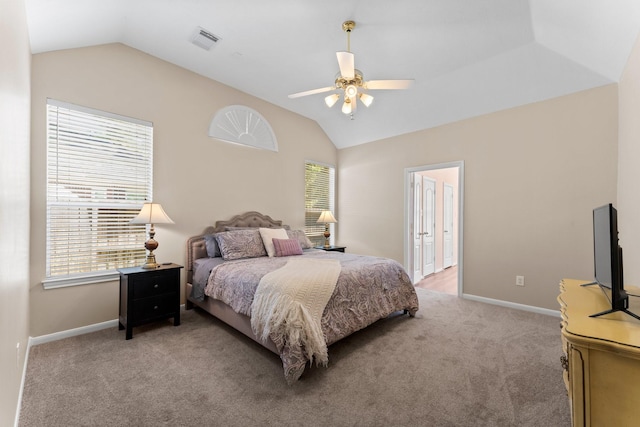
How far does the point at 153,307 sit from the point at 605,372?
337 centimetres

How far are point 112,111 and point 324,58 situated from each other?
2439mm

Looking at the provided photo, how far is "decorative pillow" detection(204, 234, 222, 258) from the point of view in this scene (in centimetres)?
354

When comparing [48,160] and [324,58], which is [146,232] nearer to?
[48,160]

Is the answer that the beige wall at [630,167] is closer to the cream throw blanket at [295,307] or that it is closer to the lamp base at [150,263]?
the cream throw blanket at [295,307]

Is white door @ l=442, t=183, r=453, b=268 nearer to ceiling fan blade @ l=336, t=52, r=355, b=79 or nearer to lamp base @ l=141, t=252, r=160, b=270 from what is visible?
ceiling fan blade @ l=336, t=52, r=355, b=79

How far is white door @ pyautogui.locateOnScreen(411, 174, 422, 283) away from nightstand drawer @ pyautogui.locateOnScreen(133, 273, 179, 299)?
3741 millimetres

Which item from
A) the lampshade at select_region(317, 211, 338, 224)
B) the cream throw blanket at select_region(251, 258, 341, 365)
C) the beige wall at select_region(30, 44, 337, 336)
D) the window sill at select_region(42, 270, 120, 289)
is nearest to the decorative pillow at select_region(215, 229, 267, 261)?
the beige wall at select_region(30, 44, 337, 336)

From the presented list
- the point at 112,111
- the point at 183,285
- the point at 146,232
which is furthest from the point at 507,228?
the point at 112,111

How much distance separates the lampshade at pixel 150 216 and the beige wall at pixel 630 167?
4203 millimetres

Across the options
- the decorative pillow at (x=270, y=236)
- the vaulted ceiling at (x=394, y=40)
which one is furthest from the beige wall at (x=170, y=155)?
the decorative pillow at (x=270, y=236)

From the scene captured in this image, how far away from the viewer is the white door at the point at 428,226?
5.33 meters

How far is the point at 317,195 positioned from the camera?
5430mm

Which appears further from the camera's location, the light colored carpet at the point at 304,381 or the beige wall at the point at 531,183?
the beige wall at the point at 531,183

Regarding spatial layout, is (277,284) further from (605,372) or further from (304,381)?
(605,372)
